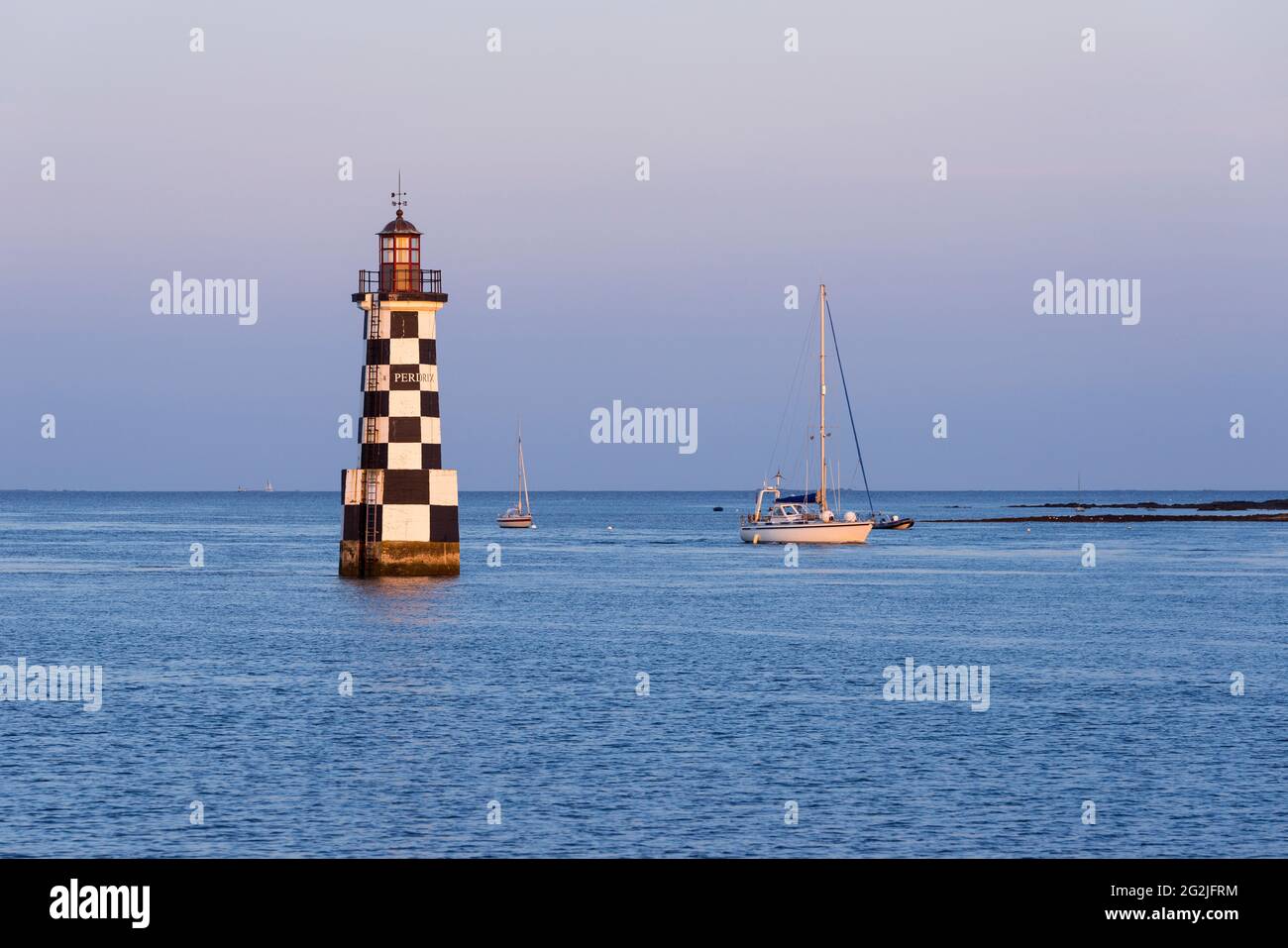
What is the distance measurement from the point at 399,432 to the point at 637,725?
88.0 feet

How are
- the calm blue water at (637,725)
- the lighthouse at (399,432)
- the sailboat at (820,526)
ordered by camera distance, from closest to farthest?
the calm blue water at (637,725) → the lighthouse at (399,432) → the sailboat at (820,526)

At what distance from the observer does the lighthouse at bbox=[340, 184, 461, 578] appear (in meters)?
53.5

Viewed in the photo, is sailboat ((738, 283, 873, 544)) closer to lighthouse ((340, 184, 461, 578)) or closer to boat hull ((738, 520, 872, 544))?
boat hull ((738, 520, 872, 544))

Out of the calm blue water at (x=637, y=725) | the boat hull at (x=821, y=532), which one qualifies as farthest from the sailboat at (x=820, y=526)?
the calm blue water at (x=637, y=725)

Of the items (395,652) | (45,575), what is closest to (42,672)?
(395,652)

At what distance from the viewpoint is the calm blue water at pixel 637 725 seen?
20203mm

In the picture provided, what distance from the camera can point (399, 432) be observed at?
175ft

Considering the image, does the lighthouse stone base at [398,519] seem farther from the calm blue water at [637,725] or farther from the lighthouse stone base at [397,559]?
the calm blue water at [637,725]

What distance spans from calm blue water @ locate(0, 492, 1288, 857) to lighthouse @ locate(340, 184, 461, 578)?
1610 mm

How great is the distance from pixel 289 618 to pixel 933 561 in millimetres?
48104

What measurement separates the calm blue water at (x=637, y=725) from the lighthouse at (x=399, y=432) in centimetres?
161

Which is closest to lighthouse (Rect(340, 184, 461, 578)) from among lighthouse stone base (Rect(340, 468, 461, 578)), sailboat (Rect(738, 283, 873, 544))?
lighthouse stone base (Rect(340, 468, 461, 578))

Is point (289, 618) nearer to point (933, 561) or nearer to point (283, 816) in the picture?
point (283, 816)
